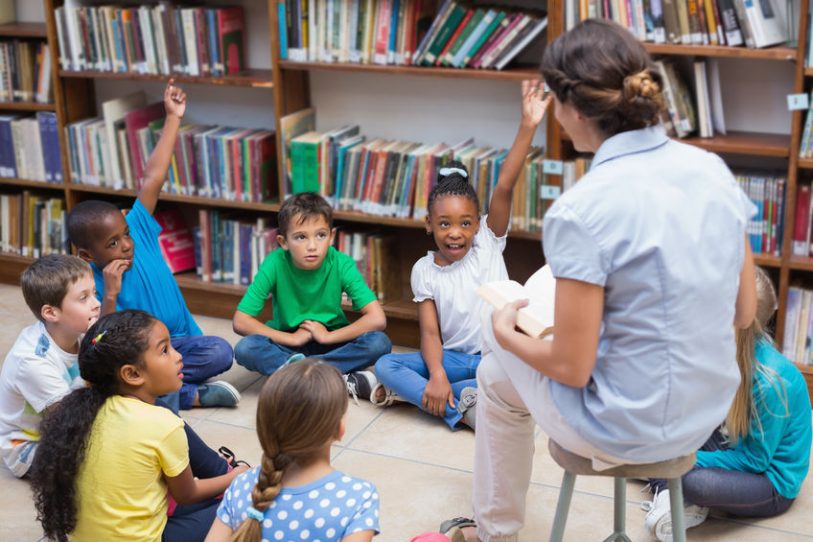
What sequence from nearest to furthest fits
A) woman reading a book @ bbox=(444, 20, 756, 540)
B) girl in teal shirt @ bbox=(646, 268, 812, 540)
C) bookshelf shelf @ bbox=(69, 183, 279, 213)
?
1. woman reading a book @ bbox=(444, 20, 756, 540)
2. girl in teal shirt @ bbox=(646, 268, 812, 540)
3. bookshelf shelf @ bbox=(69, 183, 279, 213)

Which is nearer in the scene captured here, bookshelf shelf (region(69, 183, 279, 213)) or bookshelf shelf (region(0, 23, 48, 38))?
bookshelf shelf (region(69, 183, 279, 213))

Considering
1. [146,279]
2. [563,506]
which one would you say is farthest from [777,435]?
[146,279]

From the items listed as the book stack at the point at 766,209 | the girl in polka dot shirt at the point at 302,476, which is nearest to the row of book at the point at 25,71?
the book stack at the point at 766,209

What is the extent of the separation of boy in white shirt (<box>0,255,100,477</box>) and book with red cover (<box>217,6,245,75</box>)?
140 cm

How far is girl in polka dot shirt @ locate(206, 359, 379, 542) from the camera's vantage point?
1.69 m

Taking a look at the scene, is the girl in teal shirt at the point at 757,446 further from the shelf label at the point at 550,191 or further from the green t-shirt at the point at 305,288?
the green t-shirt at the point at 305,288

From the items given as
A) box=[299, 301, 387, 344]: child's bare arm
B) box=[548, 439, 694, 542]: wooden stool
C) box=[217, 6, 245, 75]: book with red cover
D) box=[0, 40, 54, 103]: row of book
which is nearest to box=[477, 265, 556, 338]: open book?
box=[548, 439, 694, 542]: wooden stool

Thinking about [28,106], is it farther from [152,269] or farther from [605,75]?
[605,75]

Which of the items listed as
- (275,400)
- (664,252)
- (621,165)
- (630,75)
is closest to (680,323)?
(664,252)

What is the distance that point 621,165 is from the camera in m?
1.63

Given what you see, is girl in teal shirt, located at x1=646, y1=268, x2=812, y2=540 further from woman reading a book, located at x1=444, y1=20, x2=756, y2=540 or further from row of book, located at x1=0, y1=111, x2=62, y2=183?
row of book, located at x1=0, y1=111, x2=62, y2=183

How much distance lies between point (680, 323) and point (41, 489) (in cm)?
131

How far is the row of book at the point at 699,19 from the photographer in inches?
117

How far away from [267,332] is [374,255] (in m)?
0.60
